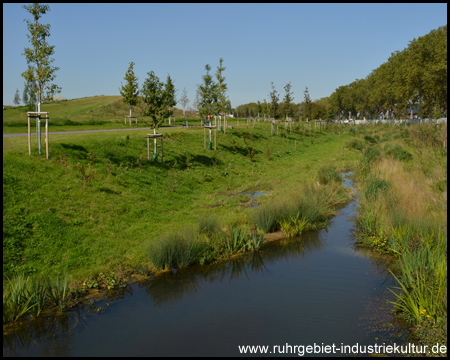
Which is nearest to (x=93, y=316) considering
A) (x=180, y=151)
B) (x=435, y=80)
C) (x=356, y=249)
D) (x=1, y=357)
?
(x=1, y=357)

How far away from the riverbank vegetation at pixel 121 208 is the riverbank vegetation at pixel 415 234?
228 cm

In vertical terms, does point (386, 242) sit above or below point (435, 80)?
below

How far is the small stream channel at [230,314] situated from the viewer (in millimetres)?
6617

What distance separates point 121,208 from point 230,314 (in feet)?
23.9

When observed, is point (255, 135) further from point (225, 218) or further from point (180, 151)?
point (225, 218)

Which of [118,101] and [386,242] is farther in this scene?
[118,101]

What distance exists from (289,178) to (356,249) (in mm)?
11415

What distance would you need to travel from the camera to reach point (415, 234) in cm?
987

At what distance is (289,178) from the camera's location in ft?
74.0

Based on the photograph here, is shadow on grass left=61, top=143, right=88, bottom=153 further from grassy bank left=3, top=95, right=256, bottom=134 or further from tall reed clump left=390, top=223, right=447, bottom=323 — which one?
tall reed clump left=390, top=223, right=447, bottom=323

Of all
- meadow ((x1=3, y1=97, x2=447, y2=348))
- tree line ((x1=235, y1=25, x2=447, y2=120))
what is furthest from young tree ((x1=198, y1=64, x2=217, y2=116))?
tree line ((x1=235, y1=25, x2=447, y2=120))

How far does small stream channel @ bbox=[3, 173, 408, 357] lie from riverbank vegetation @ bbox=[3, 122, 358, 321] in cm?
76

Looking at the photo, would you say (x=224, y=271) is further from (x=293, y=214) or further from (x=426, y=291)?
(x=426, y=291)

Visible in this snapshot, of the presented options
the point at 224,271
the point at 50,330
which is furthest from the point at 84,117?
the point at 50,330
